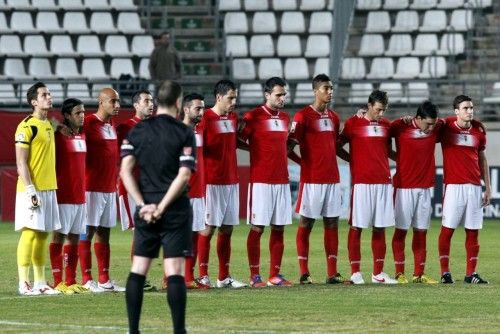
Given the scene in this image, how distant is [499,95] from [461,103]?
1435 centimetres

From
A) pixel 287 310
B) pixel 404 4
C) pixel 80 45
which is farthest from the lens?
pixel 404 4

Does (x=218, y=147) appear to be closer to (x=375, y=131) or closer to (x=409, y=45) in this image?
(x=375, y=131)

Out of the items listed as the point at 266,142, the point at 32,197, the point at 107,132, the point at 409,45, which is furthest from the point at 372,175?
the point at 409,45

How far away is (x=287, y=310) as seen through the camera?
12.5 metres

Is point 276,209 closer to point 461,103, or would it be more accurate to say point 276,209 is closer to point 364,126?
point 364,126

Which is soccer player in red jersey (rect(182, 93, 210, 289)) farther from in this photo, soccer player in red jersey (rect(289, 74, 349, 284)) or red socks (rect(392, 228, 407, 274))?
red socks (rect(392, 228, 407, 274))

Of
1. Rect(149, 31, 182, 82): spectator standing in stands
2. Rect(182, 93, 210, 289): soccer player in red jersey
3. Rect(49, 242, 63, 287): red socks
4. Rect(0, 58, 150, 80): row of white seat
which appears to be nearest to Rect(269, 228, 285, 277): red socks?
Rect(182, 93, 210, 289): soccer player in red jersey

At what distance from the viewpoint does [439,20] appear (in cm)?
3262

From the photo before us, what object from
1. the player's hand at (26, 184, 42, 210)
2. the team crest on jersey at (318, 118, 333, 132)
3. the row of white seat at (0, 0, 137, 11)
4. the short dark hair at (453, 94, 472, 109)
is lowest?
the player's hand at (26, 184, 42, 210)

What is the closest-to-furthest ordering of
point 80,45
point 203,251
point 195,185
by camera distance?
1. point 195,185
2. point 203,251
3. point 80,45

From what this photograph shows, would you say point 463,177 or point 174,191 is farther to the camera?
point 463,177

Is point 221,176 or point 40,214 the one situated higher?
point 221,176

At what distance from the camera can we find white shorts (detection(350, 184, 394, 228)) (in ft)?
51.1

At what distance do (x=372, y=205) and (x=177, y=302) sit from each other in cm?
597
